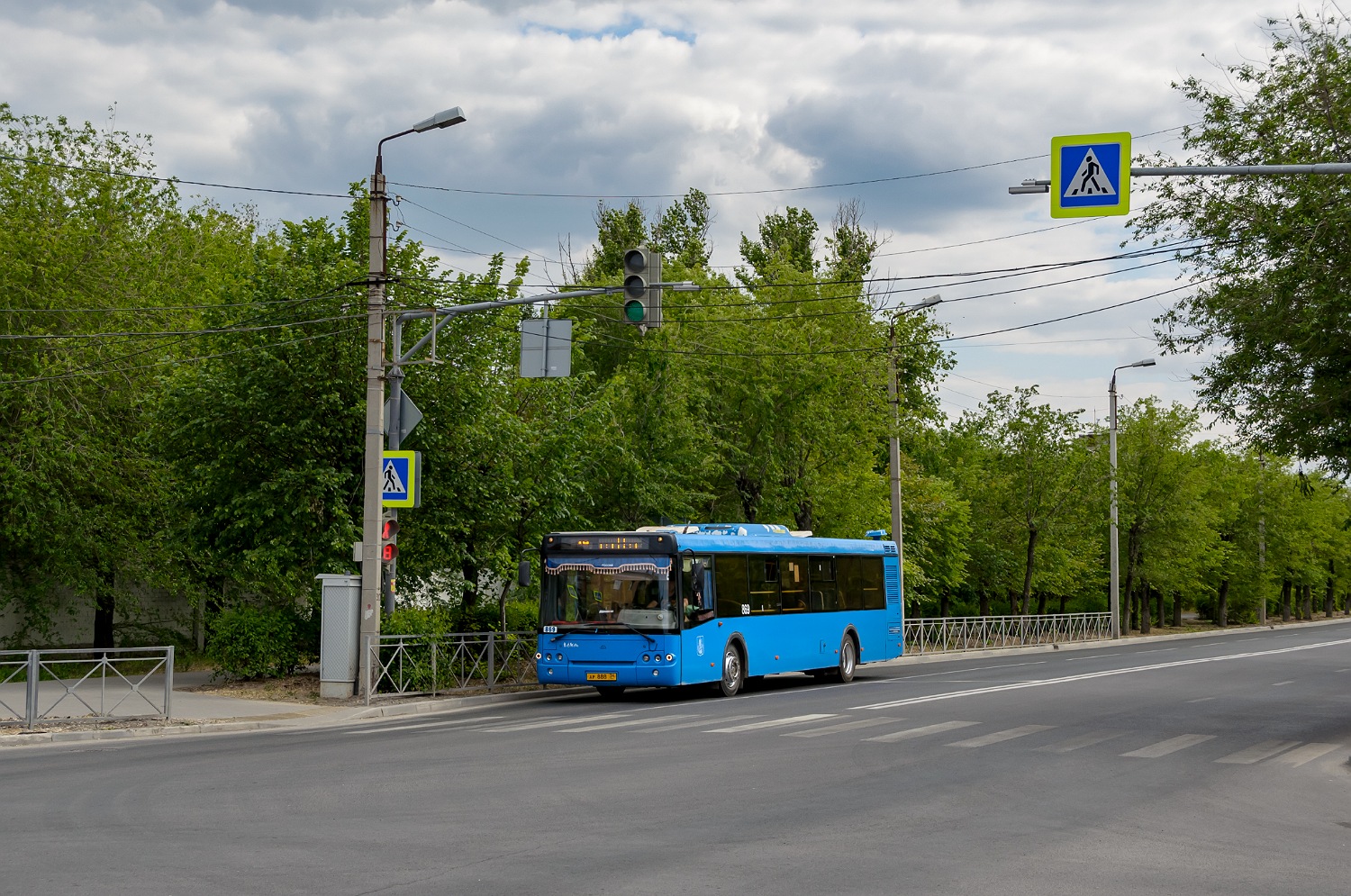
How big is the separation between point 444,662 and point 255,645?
3.36 metres

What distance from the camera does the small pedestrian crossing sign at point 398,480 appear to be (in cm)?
2075

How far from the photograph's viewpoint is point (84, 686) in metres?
17.2

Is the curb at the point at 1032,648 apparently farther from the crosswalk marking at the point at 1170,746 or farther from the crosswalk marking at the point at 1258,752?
the crosswalk marking at the point at 1258,752

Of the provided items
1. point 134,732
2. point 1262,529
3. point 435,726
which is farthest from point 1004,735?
point 1262,529

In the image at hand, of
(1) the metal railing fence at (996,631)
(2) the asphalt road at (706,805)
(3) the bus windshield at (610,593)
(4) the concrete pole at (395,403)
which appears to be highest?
(4) the concrete pole at (395,403)

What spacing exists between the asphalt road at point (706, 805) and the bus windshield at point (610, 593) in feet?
7.19

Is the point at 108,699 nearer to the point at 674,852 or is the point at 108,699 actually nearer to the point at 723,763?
the point at 723,763

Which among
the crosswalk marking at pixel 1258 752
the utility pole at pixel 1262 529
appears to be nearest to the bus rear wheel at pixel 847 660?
the crosswalk marking at pixel 1258 752

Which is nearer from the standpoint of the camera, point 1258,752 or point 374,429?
point 1258,752

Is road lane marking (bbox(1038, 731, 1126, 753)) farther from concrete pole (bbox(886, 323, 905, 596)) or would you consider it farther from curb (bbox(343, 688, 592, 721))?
concrete pole (bbox(886, 323, 905, 596))

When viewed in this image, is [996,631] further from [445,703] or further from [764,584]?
[445,703]

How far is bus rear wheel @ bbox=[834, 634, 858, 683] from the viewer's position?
1067 inches

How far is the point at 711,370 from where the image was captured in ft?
126

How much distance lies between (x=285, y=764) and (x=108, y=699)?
6085 millimetres
